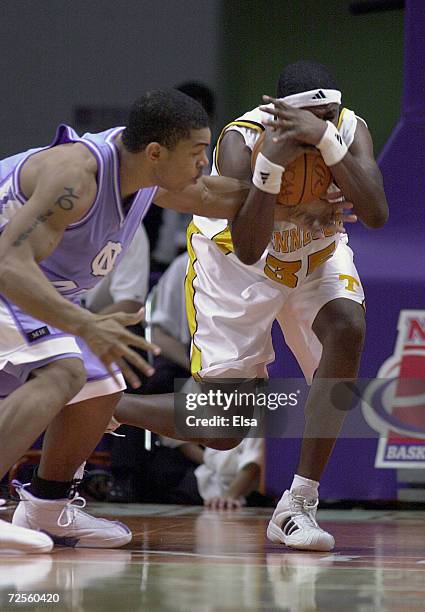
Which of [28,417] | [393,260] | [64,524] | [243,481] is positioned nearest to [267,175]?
[28,417]

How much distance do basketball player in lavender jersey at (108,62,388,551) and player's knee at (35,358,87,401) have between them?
787mm

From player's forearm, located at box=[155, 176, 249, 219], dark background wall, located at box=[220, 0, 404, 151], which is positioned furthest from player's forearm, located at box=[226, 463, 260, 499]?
dark background wall, located at box=[220, 0, 404, 151]

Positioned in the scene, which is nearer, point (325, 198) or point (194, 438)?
point (325, 198)

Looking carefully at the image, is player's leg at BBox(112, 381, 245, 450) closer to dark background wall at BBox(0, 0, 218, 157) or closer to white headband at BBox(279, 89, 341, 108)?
white headband at BBox(279, 89, 341, 108)

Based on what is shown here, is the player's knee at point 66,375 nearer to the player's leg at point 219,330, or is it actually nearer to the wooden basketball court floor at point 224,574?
the wooden basketball court floor at point 224,574

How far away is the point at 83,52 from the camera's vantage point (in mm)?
9266

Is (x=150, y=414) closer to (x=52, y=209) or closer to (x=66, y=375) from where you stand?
(x=66, y=375)

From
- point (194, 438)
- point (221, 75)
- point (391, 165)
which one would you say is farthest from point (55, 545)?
point (221, 75)

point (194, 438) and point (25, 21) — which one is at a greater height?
point (25, 21)

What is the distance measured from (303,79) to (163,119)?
79 cm

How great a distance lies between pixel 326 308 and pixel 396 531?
3.37 feet

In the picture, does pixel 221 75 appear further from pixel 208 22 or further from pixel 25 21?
pixel 25 21

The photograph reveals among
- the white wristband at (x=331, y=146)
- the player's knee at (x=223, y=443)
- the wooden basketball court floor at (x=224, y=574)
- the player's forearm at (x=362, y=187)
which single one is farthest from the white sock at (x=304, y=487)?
the white wristband at (x=331, y=146)

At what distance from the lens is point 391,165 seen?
5414 mm
